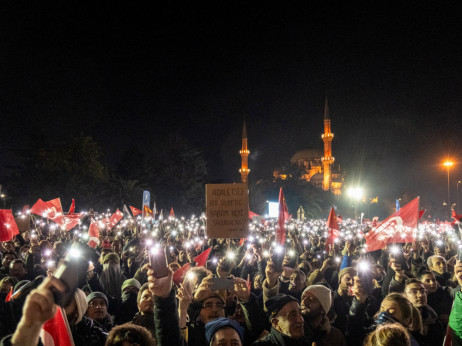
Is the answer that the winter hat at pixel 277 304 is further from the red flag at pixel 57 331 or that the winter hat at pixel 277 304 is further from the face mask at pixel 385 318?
the red flag at pixel 57 331

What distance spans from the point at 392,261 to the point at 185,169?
3957 cm

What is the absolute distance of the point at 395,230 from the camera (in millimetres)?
8641

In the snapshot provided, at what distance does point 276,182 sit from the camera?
5788 cm

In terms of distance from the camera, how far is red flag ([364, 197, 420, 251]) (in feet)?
28.2

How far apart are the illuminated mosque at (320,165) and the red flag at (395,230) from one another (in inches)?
2384

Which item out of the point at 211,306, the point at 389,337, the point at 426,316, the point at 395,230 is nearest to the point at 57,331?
the point at 211,306

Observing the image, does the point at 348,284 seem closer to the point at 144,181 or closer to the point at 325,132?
the point at 144,181

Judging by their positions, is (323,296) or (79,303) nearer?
(79,303)

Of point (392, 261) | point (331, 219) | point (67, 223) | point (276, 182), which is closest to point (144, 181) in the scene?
point (276, 182)

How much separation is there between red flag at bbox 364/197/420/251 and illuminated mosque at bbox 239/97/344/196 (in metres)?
60.5

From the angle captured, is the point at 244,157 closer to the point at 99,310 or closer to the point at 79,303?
the point at 99,310

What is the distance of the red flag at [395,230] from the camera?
339 inches

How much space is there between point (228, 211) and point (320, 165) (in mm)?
81228

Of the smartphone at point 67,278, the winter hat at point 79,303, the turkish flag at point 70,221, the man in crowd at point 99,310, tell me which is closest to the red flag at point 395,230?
the man in crowd at point 99,310
